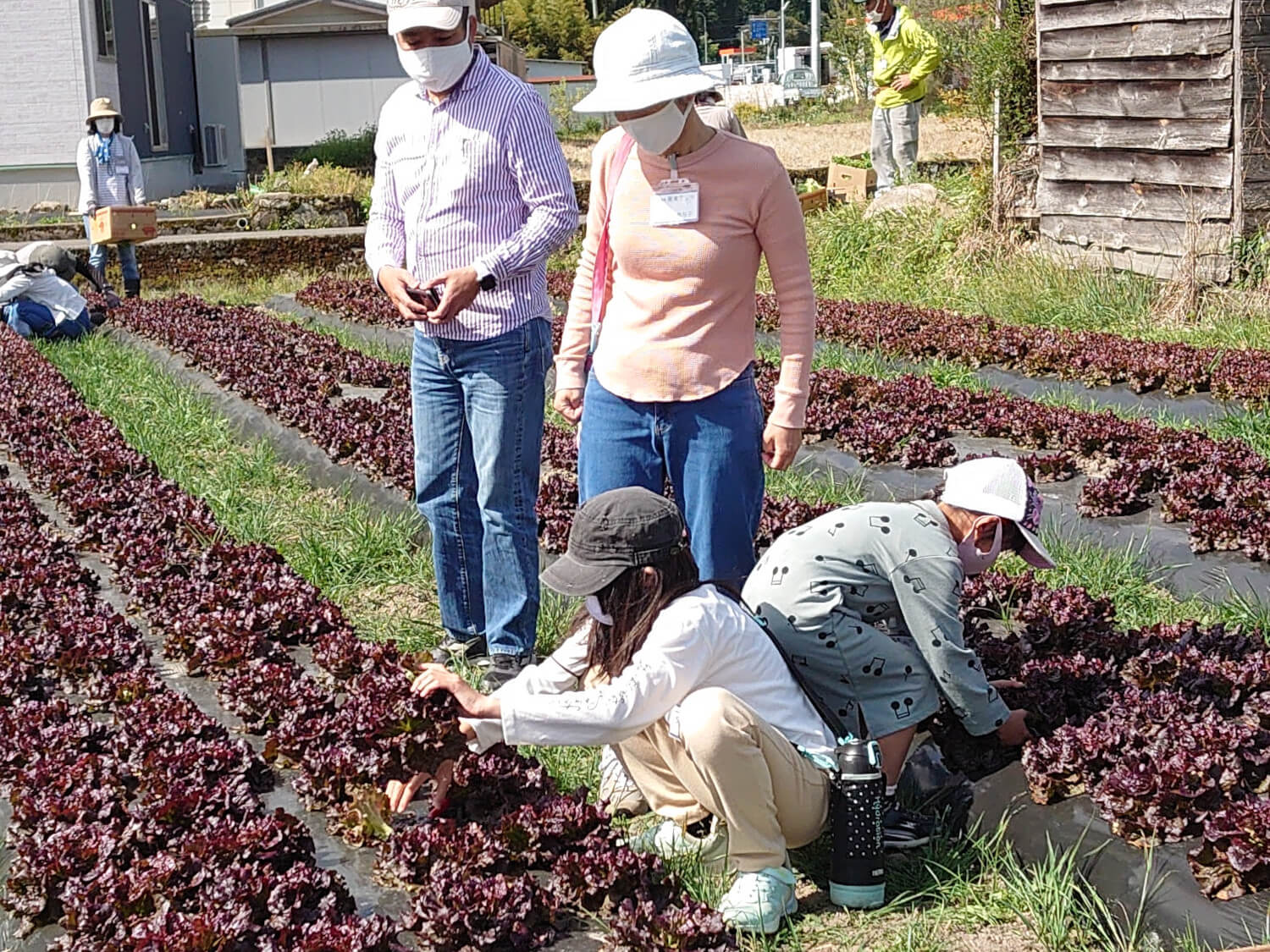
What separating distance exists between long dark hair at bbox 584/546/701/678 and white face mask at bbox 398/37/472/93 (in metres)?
1.69

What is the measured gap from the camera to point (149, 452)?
8.12 meters

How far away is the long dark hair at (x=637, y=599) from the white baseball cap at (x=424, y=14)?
1717mm

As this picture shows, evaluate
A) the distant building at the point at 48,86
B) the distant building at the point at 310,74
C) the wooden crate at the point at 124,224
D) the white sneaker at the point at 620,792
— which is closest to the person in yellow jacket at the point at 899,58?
the wooden crate at the point at 124,224

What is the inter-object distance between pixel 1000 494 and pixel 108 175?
1268cm

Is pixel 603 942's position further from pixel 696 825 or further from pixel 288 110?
pixel 288 110

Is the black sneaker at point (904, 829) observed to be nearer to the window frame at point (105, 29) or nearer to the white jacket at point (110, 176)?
the white jacket at point (110, 176)

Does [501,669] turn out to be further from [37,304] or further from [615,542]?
[37,304]

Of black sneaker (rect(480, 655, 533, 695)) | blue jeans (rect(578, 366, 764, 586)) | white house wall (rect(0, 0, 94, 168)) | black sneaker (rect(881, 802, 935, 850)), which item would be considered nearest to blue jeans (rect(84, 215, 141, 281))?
white house wall (rect(0, 0, 94, 168))

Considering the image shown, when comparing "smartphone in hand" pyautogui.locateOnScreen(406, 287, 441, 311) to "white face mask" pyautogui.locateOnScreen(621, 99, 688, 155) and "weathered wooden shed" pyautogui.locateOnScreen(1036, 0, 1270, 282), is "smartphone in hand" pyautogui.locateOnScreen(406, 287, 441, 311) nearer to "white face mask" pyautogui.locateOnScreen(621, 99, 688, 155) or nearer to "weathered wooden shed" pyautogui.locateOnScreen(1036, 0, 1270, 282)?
"white face mask" pyautogui.locateOnScreen(621, 99, 688, 155)

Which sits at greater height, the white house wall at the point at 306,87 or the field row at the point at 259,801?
the white house wall at the point at 306,87

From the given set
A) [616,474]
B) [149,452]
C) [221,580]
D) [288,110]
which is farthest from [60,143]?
[616,474]

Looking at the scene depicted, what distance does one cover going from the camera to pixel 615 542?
11.0ft

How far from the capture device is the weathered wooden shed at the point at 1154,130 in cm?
1018

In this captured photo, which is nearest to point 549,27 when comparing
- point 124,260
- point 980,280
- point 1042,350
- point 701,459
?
point 124,260
